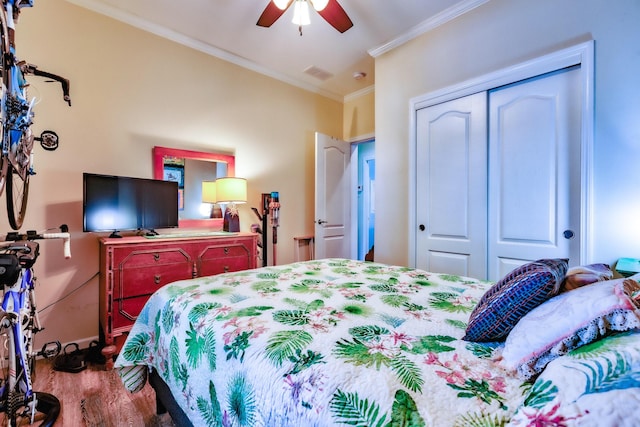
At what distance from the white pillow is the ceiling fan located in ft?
7.41

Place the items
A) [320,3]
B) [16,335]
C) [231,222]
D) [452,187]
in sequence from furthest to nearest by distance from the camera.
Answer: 1. [231,222]
2. [452,187]
3. [320,3]
4. [16,335]

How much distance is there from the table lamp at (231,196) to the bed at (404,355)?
1.72 metres

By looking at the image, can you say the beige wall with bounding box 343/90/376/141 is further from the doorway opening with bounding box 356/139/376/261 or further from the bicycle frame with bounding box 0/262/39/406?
the bicycle frame with bounding box 0/262/39/406

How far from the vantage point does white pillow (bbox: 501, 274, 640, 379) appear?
61cm

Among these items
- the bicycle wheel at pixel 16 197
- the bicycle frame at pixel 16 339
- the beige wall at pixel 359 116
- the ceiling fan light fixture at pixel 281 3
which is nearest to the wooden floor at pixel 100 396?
the bicycle frame at pixel 16 339

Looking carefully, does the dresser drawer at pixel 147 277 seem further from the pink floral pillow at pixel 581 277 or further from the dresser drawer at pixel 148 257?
the pink floral pillow at pixel 581 277

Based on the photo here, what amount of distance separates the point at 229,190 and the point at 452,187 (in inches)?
85.2

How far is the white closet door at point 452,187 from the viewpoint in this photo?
101 inches

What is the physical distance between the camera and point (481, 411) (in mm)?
567

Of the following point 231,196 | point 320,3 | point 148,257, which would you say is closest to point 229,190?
point 231,196

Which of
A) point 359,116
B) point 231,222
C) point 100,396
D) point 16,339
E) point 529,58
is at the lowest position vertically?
point 100,396

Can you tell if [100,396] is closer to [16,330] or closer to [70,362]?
[70,362]

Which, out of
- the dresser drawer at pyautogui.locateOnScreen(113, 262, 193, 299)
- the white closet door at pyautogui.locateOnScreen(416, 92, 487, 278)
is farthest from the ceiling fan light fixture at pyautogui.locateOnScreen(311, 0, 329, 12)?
the dresser drawer at pyautogui.locateOnScreen(113, 262, 193, 299)

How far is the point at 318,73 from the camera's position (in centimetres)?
380
